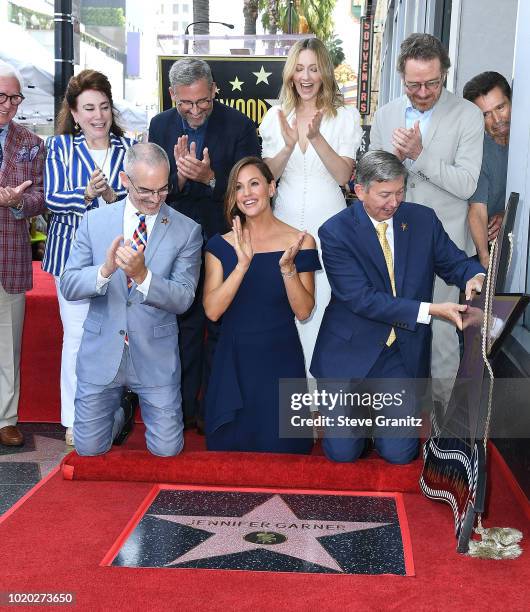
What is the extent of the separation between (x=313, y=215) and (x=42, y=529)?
220cm

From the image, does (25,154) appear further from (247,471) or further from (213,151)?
(247,471)

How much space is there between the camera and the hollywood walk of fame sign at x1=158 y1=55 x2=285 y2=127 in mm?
7781

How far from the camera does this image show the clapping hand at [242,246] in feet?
14.5

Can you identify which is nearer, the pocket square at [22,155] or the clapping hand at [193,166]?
the clapping hand at [193,166]

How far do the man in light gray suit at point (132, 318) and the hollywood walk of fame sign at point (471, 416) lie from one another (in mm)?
1355

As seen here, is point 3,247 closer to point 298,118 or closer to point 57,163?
point 57,163

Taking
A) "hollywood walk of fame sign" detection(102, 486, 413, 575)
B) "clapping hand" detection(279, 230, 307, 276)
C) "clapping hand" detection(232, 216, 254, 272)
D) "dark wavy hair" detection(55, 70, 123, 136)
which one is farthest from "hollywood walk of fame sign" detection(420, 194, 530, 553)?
"dark wavy hair" detection(55, 70, 123, 136)

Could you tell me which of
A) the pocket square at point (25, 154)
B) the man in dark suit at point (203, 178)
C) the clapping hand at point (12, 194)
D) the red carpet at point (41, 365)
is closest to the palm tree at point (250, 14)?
the red carpet at point (41, 365)

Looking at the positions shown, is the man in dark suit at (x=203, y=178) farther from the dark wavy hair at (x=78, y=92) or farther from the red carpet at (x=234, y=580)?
the red carpet at (x=234, y=580)

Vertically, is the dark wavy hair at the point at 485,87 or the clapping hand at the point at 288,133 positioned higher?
the dark wavy hair at the point at 485,87

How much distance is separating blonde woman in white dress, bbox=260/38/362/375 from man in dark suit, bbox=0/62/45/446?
135 centimetres

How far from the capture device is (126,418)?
16.2 feet

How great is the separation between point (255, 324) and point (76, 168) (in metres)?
1.33

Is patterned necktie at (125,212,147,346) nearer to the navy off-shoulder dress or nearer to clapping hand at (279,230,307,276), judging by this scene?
the navy off-shoulder dress
